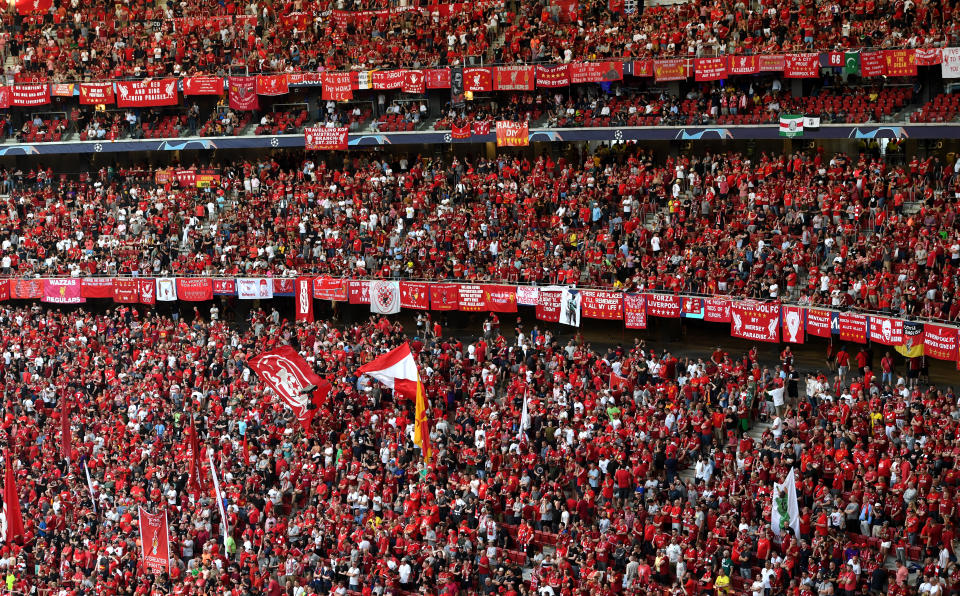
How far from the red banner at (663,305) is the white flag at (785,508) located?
9.65 metres

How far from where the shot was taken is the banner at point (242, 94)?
1871 inches

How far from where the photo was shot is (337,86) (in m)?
46.2

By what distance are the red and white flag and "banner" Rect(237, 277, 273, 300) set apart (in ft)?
27.1

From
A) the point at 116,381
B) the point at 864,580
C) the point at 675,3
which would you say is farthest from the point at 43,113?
the point at 864,580

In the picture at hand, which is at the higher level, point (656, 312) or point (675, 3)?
point (675, 3)

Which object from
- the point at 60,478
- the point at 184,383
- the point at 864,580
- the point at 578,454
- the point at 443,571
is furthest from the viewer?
the point at 184,383

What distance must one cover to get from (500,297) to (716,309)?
21.8 feet

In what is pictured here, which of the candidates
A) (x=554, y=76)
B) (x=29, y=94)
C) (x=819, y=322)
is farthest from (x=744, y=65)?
(x=29, y=94)

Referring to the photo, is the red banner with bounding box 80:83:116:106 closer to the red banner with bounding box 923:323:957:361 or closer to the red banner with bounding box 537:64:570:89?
the red banner with bounding box 537:64:570:89

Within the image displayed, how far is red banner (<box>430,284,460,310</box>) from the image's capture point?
39.2m

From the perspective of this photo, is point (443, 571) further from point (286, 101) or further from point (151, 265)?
point (286, 101)

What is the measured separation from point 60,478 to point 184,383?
4326 mm

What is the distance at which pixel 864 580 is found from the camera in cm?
2456

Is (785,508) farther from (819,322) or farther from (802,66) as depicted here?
(802,66)
